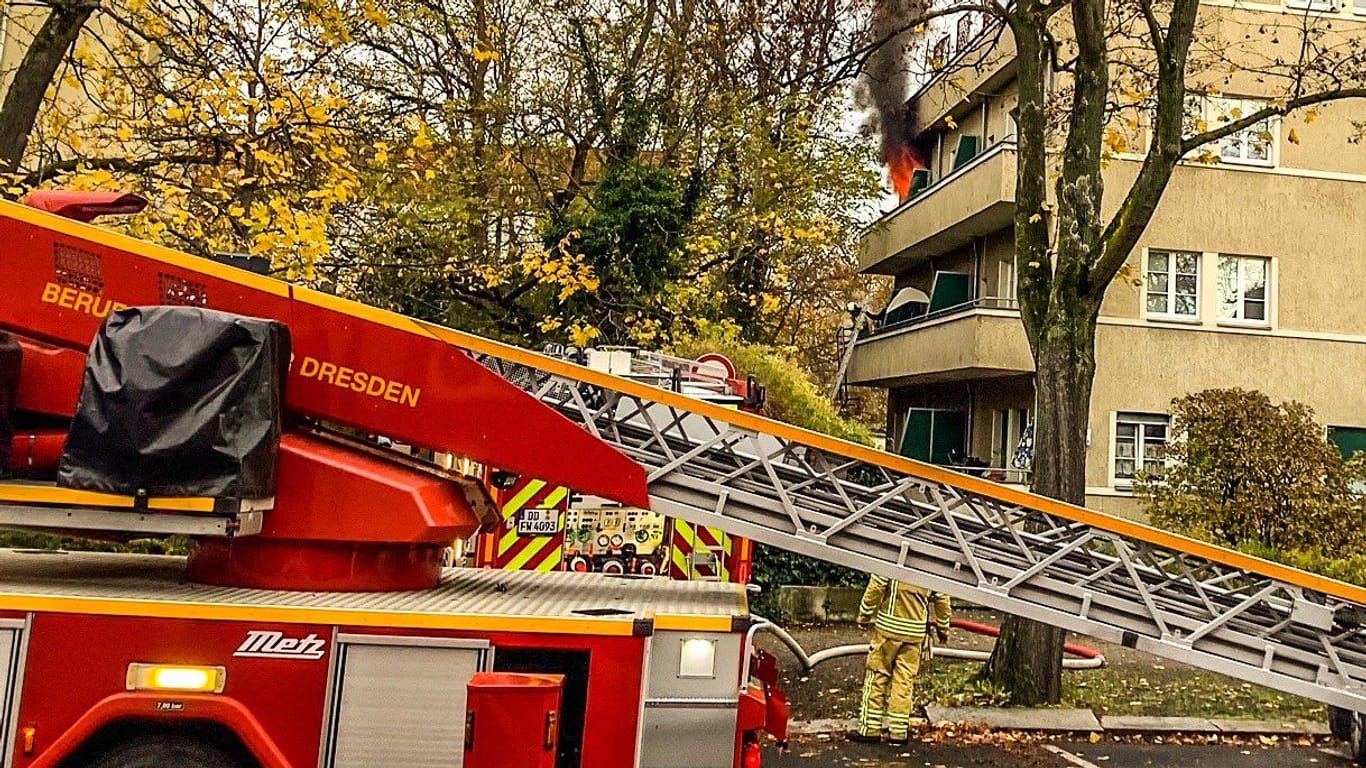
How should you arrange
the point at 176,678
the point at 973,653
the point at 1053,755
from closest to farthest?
the point at 176,678 < the point at 1053,755 < the point at 973,653

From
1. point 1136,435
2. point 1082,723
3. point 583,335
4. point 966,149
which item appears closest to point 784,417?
point 583,335

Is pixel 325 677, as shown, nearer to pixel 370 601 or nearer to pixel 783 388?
pixel 370 601

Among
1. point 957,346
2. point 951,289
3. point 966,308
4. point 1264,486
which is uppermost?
point 951,289

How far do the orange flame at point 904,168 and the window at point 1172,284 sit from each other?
9379 mm

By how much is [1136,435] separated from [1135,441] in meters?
0.10

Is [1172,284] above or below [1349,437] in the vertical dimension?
above

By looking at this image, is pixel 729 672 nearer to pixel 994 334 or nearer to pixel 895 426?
pixel 994 334

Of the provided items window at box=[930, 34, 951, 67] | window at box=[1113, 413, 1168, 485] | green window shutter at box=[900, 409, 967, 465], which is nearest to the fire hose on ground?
window at box=[930, 34, 951, 67]

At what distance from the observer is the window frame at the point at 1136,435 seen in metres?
18.7

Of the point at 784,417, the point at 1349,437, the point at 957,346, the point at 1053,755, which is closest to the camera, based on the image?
the point at 1053,755

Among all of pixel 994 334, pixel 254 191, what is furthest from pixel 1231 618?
pixel 994 334

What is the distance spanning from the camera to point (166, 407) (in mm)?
4559

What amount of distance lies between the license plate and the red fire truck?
4.43m

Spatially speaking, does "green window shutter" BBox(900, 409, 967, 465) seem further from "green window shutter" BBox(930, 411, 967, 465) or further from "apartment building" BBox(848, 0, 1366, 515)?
"apartment building" BBox(848, 0, 1366, 515)
